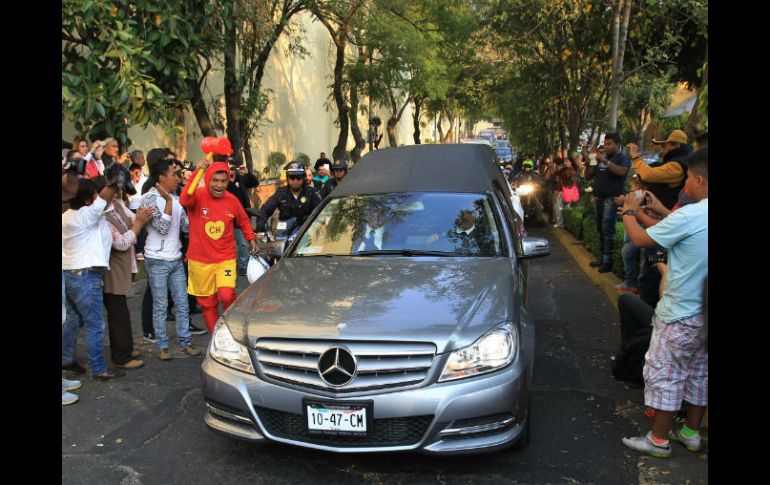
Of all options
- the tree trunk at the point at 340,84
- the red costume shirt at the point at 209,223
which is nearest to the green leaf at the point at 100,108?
the red costume shirt at the point at 209,223

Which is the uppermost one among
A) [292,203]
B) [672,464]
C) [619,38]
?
[619,38]

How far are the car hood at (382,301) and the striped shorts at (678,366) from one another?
2.89 ft

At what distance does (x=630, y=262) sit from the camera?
7238 mm

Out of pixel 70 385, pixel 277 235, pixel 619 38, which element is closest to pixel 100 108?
pixel 277 235

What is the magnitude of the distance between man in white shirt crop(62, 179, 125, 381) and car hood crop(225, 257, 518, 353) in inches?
59.5

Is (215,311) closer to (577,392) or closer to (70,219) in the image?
(70,219)

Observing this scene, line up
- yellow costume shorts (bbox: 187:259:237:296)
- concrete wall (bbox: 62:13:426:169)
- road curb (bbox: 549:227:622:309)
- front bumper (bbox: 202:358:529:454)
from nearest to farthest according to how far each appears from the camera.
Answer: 1. front bumper (bbox: 202:358:529:454)
2. yellow costume shorts (bbox: 187:259:237:296)
3. road curb (bbox: 549:227:622:309)
4. concrete wall (bbox: 62:13:426:169)

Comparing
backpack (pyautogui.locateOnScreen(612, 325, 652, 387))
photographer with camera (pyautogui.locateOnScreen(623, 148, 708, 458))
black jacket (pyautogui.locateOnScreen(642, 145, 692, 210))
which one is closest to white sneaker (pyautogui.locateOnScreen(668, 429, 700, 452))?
photographer with camera (pyautogui.locateOnScreen(623, 148, 708, 458))

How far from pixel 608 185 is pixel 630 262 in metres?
1.70

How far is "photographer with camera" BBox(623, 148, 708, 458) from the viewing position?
11.8 feet

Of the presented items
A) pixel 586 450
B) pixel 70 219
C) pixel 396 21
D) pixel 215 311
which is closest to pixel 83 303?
pixel 70 219

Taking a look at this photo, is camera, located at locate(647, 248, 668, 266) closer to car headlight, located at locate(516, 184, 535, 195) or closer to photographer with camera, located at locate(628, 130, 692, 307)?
photographer with camera, located at locate(628, 130, 692, 307)

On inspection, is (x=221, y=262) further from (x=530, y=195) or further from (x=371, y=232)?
(x=530, y=195)
